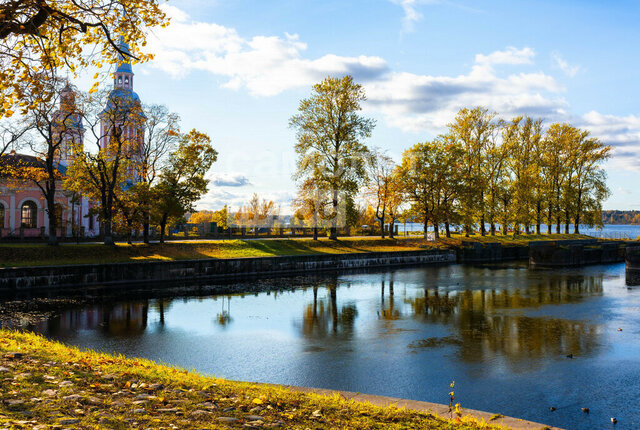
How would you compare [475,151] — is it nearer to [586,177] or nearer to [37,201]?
[586,177]

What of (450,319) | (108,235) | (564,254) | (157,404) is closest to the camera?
(157,404)

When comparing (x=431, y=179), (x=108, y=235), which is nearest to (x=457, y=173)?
(x=431, y=179)

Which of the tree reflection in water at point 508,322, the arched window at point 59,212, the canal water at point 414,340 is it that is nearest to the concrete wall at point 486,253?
the tree reflection in water at point 508,322

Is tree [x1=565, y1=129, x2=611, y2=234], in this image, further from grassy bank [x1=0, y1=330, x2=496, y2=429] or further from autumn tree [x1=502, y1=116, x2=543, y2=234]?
grassy bank [x1=0, y1=330, x2=496, y2=429]

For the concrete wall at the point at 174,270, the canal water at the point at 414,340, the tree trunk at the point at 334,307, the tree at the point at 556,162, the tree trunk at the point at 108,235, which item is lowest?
the tree trunk at the point at 334,307

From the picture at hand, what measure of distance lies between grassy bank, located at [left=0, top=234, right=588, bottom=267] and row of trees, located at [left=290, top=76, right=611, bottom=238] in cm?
398

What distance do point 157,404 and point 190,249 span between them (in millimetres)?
33999

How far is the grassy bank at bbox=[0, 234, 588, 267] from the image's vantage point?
32906 mm

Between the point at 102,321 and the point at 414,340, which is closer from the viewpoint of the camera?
the point at 414,340

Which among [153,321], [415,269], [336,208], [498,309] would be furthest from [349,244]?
[153,321]

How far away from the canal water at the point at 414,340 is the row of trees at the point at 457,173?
78.9 feet

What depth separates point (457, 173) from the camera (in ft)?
199

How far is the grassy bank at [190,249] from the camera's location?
108ft

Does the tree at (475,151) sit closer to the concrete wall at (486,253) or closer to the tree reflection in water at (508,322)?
the concrete wall at (486,253)
